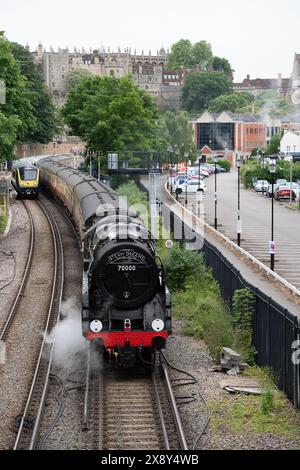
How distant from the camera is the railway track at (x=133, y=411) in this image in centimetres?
1587

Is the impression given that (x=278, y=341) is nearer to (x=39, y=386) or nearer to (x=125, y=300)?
(x=125, y=300)

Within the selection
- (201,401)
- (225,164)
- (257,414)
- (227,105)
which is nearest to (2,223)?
(201,401)

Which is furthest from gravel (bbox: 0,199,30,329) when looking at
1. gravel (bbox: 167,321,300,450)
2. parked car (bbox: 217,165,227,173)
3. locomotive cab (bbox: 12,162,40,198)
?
parked car (bbox: 217,165,227,173)

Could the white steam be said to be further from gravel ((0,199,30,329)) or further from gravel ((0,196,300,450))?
gravel ((0,199,30,329))

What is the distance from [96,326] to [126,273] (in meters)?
1.43

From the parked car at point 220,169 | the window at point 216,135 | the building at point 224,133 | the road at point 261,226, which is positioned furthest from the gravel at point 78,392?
the window at point 216,135

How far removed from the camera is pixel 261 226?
168ft

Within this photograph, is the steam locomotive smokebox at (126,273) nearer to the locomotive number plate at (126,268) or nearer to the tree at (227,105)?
the locomotive number plate at (126,268)

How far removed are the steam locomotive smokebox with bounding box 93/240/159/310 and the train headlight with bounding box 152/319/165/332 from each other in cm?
59

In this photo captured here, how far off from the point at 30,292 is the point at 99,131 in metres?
38.2

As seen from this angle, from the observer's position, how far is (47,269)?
36125 mm

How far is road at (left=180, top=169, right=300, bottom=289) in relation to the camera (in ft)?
124

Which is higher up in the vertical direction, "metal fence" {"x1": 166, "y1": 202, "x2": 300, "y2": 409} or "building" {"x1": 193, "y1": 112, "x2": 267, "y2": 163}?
"building" {"x1": 193, "y1": 112, "x2": 267, "y2": 163}
